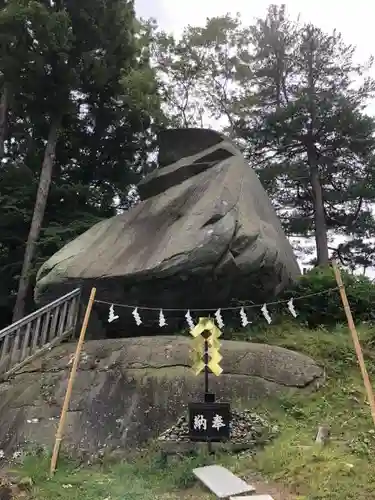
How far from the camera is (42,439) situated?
24.6 ft

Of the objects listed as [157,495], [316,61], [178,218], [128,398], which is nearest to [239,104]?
[316,61]

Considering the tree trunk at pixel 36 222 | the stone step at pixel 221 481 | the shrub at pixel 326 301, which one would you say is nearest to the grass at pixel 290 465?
the stone step at pixel 221 481

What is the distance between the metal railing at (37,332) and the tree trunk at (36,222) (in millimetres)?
3675

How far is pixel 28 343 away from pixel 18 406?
1672 mm

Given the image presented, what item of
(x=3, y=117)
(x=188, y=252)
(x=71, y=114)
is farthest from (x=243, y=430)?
(x=3, y=117)

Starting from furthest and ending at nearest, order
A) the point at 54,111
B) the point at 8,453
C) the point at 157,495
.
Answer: the point at 54,111 → the point at 8,453 → the point at 157,495

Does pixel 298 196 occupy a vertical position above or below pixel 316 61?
below

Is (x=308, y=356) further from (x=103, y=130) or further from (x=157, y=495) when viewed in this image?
(x=103, y=130)

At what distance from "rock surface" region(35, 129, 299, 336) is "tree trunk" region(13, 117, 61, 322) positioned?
126 inches

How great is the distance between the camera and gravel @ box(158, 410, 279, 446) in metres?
6.80

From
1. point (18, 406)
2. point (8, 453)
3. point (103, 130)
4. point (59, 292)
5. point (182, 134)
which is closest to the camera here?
point (8, 453)

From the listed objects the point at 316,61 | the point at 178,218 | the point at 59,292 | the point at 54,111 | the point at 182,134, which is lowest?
the point at 59,292

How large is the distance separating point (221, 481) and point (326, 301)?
6.43 meters

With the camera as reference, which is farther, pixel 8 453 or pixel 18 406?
pixel 18 406
